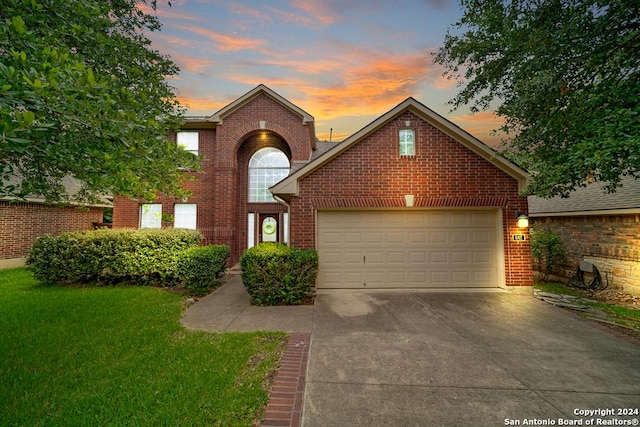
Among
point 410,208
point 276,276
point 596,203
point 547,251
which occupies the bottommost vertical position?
point 276,276

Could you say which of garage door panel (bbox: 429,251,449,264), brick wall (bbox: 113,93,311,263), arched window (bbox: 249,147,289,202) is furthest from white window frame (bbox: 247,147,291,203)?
garage door panel (bbox: 429,251,449,264)

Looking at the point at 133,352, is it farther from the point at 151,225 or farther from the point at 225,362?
the point at 151,225

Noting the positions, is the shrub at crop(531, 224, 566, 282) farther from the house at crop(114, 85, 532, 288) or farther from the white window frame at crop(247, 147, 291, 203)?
the white window frame at crop(247, 147, 291, 203)

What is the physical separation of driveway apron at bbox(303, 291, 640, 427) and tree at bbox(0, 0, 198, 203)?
3963 millimetres

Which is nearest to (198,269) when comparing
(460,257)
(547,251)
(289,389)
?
(289,389)

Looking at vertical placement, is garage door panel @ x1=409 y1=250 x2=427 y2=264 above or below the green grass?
above

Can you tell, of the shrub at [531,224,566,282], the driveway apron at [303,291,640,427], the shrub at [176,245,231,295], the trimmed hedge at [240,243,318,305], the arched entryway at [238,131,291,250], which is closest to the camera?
the driveway apron at [303,291,640,427]

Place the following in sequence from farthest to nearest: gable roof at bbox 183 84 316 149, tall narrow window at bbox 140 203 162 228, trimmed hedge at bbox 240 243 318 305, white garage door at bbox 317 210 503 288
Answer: tall narrow window at bbox 140 203 162 228 < gable roof at bbox 183 84 316 149 < white garage door at bbox 317 210 503 288 < trimmed hedge at bbox 240 243 318 305

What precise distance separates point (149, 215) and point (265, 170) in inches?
248

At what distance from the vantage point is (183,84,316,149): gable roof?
492 inches

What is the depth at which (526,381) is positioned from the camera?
11.2 ft

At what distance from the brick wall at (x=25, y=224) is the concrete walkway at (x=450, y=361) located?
11.6m

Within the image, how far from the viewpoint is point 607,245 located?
8875 mm

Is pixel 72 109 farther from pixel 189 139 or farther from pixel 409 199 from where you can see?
pixel 189 139
